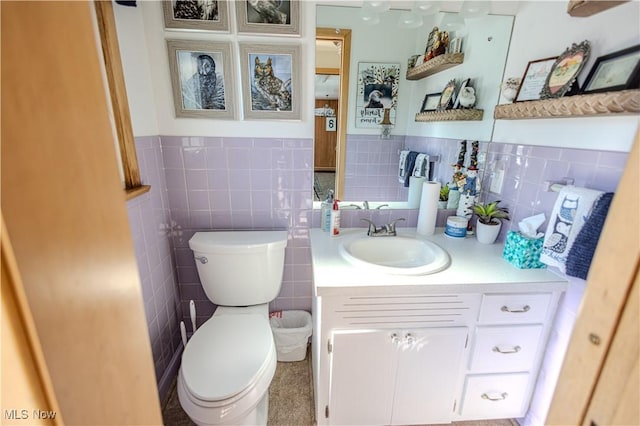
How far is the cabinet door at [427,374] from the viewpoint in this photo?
3.78 feet

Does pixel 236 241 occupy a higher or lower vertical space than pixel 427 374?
higher

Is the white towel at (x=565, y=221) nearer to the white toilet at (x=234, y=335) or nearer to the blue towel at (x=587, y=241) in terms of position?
the blue towel at (x=587, y=241)

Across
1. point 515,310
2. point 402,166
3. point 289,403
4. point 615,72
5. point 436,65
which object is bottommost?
point 289,403

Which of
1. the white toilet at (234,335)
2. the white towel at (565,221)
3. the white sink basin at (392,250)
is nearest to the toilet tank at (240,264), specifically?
the white toilet at (234,335)

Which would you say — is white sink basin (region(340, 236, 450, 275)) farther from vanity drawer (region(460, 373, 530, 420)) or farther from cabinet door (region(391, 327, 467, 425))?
vanity drawer (region(460, 373, 530, 420))

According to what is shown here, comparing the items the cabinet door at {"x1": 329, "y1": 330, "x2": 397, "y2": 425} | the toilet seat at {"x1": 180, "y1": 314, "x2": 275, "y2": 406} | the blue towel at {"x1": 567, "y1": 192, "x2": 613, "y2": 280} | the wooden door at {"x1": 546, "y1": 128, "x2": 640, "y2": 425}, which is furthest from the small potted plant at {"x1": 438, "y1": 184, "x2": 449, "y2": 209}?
the wooden door at {"x1": 546, "y1": 128, "x2": 640, "y2": 425}

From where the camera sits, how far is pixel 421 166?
160cm

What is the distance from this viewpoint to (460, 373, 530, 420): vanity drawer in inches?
49.1

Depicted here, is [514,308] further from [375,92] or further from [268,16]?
[268,16]

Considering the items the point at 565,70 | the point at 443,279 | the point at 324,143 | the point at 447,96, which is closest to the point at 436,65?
the point at 447,96

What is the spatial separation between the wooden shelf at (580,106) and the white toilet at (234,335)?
3.93ft

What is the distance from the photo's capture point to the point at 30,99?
305mm

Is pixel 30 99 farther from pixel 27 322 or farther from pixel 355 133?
pixel 355 133

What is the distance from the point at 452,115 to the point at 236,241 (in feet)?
4.23
